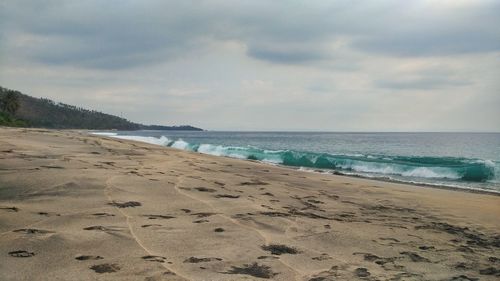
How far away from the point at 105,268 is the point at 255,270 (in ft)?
4.39

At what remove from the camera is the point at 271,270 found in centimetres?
403

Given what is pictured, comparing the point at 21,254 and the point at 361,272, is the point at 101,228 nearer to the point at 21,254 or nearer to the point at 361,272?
the point at 21,254

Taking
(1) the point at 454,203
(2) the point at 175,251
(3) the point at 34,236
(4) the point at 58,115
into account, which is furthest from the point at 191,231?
(4) the point at 58,115

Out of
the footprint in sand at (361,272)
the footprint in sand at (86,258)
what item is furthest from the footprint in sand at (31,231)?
the footprint in sand at (361,272)

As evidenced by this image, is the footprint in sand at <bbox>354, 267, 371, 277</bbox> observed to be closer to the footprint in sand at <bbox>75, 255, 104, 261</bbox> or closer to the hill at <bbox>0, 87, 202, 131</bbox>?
the footprint in sand at <bbox>75, 255, 104, 261</bbox>

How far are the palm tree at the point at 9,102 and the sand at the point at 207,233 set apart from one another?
288 feet

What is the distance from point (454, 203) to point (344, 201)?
3.62m

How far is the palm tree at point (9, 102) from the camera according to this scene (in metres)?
85.3

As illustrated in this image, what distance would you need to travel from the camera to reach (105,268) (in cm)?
372

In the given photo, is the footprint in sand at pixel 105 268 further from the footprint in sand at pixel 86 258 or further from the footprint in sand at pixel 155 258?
the footprint in sand at pixel 155 258

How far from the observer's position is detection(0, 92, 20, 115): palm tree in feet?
280

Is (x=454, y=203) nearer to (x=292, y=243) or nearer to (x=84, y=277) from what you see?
(x=292, y=243)

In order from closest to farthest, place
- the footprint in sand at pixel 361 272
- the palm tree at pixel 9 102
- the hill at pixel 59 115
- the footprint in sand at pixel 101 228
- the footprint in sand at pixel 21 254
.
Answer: the footprint in sand at pixel 21 254 → the footprint in sand at pixel 361 272 → the footprint in sand at pixel 101 228 → the palm tree at pixel 9 102 → the hill at pixel 59 115

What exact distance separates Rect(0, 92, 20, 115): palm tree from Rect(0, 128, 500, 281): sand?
87.9m
